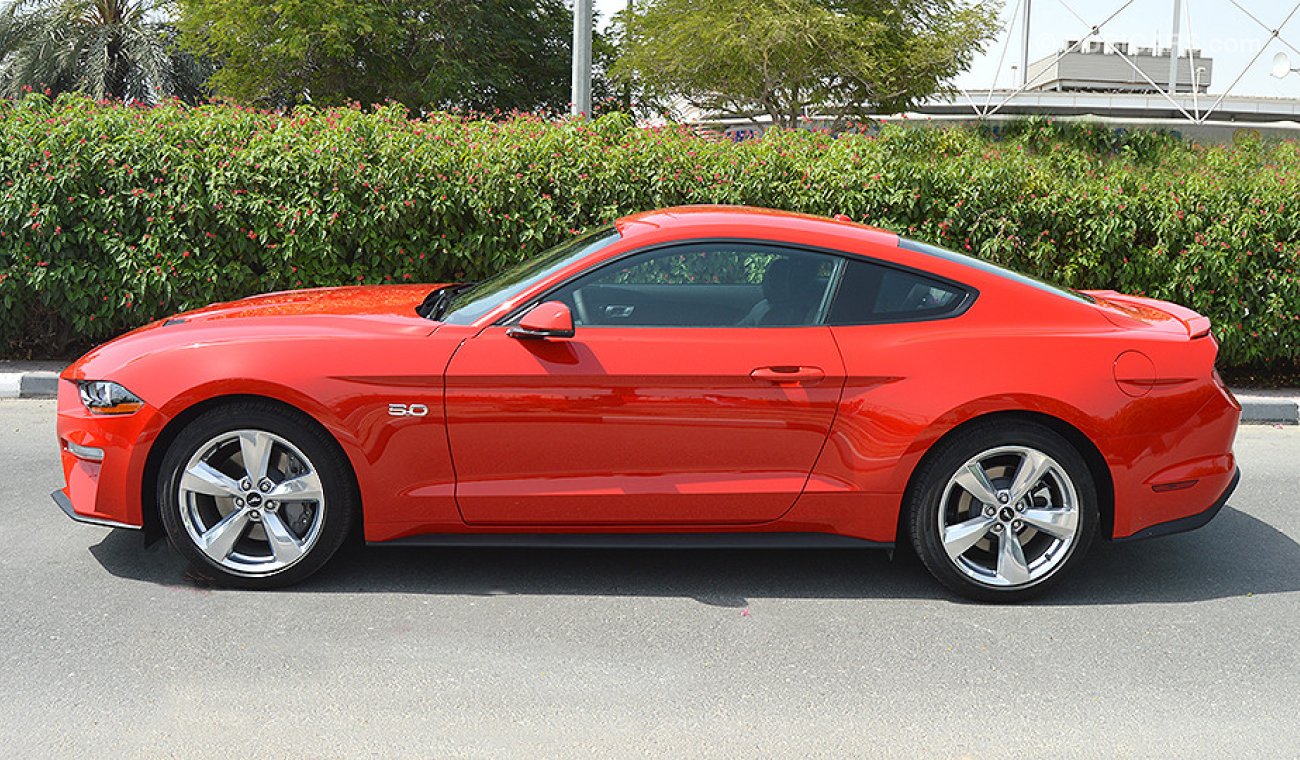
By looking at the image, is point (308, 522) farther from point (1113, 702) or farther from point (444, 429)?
point (1113, 702)

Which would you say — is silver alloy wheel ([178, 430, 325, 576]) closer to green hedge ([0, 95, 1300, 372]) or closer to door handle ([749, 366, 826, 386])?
door handle ([749, 366, 826, 386])

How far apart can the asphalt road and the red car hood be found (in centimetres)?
101

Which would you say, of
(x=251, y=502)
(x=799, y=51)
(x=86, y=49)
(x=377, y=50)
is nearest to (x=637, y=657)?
(x=251, y=502)

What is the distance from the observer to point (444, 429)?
4.48m

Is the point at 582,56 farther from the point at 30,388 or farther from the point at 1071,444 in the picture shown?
the point at 1071,444

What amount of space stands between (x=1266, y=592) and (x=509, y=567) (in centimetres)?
302

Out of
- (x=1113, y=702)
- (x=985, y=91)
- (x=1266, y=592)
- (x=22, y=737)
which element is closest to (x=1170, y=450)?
(x=1266, y=592)

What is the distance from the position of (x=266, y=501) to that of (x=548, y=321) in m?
1.24

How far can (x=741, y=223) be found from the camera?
15.8 feet

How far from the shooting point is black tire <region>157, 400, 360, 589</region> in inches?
177

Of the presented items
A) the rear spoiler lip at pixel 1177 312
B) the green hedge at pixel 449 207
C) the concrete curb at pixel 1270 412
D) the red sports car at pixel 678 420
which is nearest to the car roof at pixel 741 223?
the red sports car at pixel 678 420

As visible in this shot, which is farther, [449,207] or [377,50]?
[377,50]

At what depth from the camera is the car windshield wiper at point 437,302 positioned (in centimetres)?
489

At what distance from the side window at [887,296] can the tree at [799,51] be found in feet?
89.6
